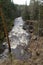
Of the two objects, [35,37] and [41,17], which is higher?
[41,17]

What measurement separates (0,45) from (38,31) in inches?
245

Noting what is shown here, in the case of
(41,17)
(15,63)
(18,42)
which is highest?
(41,17)

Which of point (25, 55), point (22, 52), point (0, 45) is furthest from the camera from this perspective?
point (0, 45)

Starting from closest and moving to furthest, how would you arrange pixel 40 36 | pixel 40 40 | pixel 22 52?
pixel 22 52, pixel 40 40, pixel 40 36

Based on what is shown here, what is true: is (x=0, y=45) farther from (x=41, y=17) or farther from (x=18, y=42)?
(x=41, y=17)

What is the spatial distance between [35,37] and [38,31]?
946 millimetres

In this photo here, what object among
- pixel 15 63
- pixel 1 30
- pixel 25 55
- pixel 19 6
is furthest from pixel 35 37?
pixel 19 6

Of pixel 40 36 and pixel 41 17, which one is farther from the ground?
pixel 41 17

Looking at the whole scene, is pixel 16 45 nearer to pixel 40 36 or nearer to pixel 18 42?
pixel 18 42

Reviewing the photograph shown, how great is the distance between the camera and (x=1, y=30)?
22391mm

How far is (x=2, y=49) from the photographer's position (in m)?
18.8

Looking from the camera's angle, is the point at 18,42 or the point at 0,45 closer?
the point at 0,45

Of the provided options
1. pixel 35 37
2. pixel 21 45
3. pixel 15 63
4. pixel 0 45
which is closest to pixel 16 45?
pixel 21 45

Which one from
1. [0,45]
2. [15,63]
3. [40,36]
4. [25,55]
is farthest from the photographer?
[40,36]
